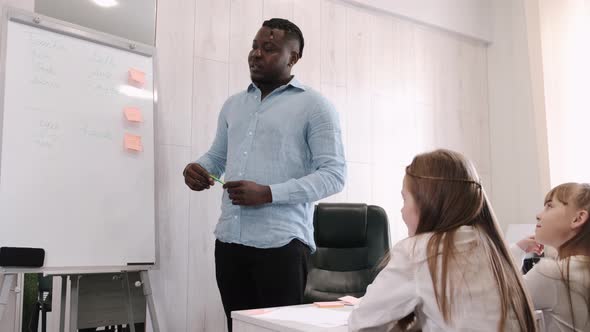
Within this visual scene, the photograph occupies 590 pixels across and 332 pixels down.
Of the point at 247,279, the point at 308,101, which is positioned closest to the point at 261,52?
the point at 308,101

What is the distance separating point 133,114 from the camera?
2.27 meters

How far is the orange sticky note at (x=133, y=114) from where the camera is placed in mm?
2246

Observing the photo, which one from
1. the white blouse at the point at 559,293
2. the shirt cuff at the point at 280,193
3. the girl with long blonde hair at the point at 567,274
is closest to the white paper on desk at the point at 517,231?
the girl with long blonde hair at the point at 567,274

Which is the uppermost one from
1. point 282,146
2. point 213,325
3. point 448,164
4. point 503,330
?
point 282,146

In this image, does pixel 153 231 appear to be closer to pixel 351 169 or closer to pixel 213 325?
pixel 213 325

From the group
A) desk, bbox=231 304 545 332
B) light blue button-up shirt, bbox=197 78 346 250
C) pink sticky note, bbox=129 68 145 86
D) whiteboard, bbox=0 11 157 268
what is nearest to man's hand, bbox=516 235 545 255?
desk, bbox=231 304 545 332

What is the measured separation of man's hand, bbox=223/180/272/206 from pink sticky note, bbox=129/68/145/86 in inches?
36.9

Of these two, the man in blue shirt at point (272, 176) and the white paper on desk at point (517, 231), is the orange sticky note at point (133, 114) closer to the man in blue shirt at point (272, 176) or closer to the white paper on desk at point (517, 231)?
the man in blue shirt at point (272, 176)

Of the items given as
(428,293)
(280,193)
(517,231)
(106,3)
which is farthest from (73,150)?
(517,231)

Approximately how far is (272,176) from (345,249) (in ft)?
2.72

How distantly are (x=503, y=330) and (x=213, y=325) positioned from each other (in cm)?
194

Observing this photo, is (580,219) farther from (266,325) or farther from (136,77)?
(136,77)

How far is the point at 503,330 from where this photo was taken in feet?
3.18

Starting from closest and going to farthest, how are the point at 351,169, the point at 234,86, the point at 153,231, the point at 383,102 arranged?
1. the point at 153,231
2. the point at 234,86
3. the point at 351,169
4. the point at 383,102
